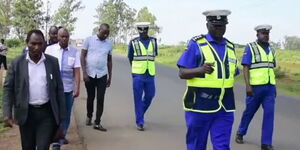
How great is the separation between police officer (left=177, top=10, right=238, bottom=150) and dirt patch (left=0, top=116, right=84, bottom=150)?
2.76 m

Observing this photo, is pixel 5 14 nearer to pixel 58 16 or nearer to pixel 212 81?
pixel 58 16

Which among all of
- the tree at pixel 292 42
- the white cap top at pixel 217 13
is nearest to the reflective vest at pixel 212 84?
the white cap top at pixel 217 13

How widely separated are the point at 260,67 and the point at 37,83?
3.58 metres

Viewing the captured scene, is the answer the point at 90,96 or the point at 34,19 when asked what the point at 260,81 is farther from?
the point at 34,19

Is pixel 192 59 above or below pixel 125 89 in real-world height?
above

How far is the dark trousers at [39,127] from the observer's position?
5051 millimetres

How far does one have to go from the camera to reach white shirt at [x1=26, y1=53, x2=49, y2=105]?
5000 mm

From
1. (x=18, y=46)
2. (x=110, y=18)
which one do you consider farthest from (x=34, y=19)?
(x=110, y=18)

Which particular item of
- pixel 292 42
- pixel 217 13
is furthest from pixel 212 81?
pixel 292 42

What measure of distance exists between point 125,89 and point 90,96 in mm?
6912

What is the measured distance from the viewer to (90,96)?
8758mm

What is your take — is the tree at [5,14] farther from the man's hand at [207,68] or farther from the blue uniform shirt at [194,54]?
the man's hand at [207,68]

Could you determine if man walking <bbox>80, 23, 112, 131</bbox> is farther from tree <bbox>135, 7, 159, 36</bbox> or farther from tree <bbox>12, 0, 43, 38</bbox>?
tree <bbox>135, 7, 159, 36</bbox>

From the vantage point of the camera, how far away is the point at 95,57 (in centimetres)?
846
